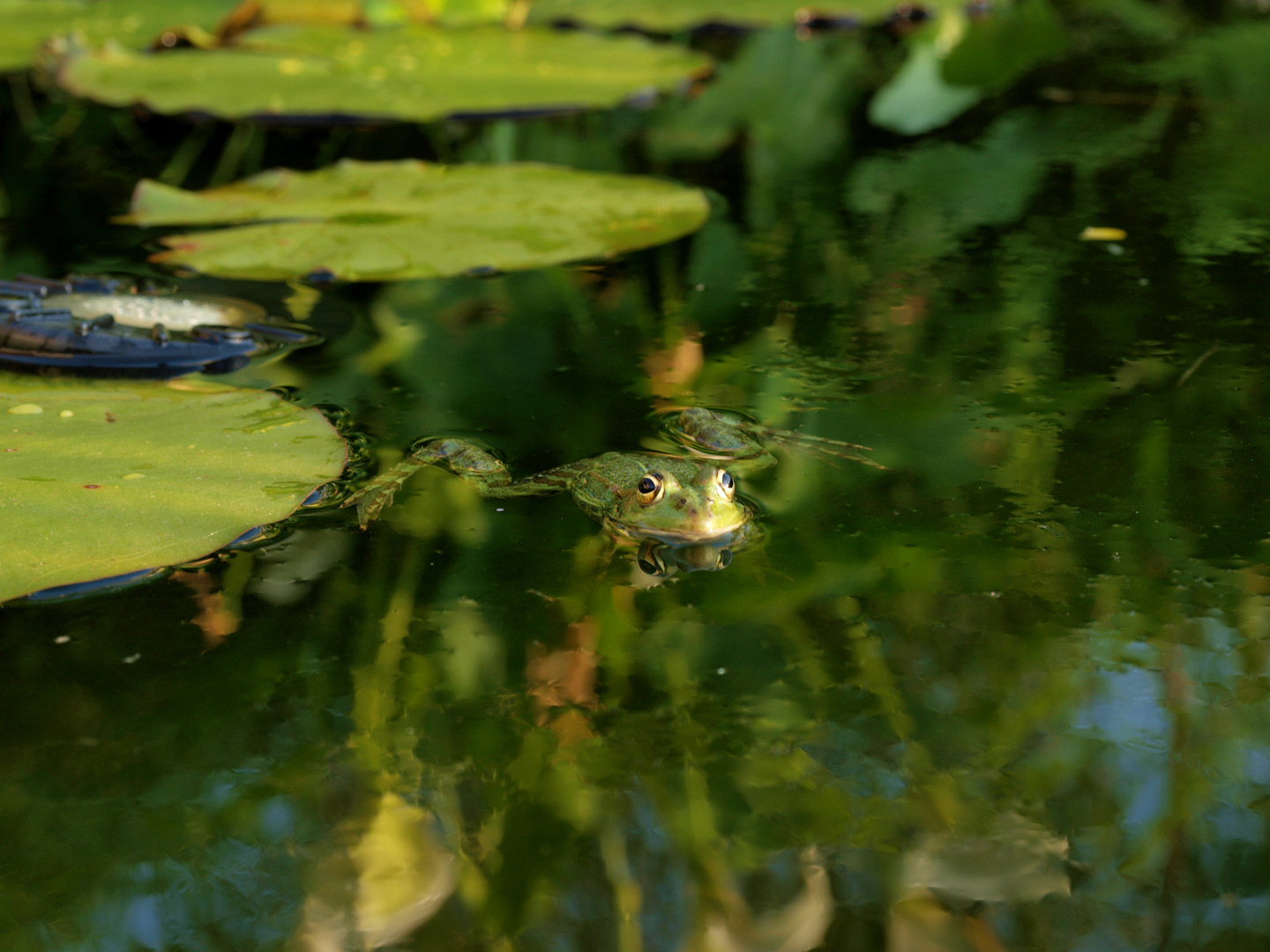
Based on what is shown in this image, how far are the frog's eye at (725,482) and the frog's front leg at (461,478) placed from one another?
34 cm

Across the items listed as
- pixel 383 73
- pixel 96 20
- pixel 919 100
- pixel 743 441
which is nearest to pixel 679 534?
pixel 743 441

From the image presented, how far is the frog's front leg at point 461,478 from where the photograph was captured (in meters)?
2.29

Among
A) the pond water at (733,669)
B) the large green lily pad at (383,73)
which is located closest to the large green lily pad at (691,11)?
the large green lily pad at (383,73)

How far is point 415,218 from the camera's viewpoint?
145 inches

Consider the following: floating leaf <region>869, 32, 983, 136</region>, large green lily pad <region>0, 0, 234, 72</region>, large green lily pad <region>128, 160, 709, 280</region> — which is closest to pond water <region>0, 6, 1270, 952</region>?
large green lily pad <region>128, 160, 709, 280</region>

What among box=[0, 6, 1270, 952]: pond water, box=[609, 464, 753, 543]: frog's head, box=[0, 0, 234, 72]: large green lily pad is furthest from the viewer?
box=[0, 0, 234, 72]: large green lily pad

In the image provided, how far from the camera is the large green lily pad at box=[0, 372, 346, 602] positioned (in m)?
2.00

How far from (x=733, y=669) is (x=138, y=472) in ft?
3.95

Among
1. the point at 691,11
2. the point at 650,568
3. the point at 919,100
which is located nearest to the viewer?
the point at 650,568

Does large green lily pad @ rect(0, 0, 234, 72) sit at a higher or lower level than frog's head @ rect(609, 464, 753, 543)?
higher

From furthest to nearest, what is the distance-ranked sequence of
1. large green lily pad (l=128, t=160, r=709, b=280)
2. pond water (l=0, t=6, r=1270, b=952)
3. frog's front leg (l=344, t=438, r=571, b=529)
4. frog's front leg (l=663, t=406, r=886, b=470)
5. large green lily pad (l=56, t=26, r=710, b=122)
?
large green lily pad (l=56, t=26, r=710, b=122)
large green lily pad (l=128, t=160, r=709, b=280)
frog's front leg (l=663, t=406, r=886, b=470)
frog's front leg (l=344, t=438, r=571, b=529)
pond water (l=0, t=6, r=1270, b=952)

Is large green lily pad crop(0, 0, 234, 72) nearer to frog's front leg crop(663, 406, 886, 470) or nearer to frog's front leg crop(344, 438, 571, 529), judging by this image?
frog's front leg crop(344, 438, 571, 529)

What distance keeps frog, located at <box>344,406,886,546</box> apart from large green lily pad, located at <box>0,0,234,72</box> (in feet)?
14.9

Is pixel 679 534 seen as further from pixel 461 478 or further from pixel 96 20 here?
pixel 96 20
